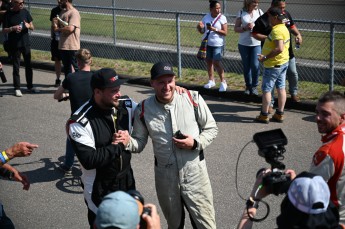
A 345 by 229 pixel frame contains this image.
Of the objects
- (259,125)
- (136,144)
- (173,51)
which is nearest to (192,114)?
(136,144)

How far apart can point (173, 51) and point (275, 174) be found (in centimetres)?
986

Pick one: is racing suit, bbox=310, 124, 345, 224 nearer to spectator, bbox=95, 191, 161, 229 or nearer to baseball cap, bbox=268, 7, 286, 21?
spectator, bbox=95, 191, 161, 229

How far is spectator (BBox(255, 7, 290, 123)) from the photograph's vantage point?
9.48 metres

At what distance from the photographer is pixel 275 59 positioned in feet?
31.8

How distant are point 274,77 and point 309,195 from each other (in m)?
6.42

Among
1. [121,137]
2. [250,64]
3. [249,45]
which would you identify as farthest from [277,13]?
[121,137]

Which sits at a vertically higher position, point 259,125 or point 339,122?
point 339,122

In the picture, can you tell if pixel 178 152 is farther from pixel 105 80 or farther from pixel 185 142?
pixel 105 80

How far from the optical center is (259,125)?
9961 mm

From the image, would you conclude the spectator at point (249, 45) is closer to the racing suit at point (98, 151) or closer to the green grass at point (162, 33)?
the green grass at point (162, 33)

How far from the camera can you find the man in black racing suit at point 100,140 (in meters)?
5.12

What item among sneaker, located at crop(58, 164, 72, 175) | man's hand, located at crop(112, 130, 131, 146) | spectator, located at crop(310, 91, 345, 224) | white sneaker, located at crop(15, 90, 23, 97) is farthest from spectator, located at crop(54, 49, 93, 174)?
white sneaker, located at crop(15, 90, 23, 97)

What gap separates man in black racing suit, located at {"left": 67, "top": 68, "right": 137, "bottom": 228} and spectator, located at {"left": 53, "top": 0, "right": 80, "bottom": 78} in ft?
22.3

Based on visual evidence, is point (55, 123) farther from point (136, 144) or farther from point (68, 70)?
point (136, 144)
